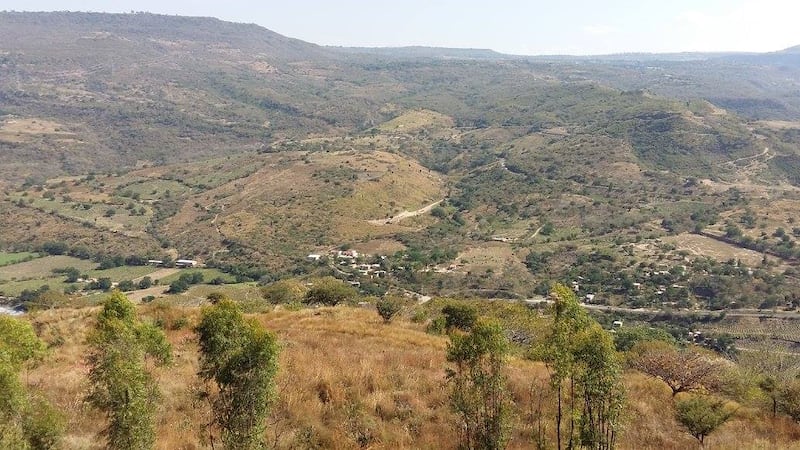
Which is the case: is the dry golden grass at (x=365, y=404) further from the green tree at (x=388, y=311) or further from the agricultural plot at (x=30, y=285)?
the agricultural plot at (x=30, y=285)

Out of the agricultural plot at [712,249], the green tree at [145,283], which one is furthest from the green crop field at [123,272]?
the agricultural plot at [712,249]

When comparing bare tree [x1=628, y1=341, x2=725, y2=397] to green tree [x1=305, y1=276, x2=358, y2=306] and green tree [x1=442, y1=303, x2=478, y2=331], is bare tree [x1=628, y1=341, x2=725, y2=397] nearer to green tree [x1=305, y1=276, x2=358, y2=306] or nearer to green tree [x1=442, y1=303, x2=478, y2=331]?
green tree [x1=442, y1=303, x2=478, y2=331]

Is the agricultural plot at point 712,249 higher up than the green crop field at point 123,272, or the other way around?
the agricultural plot at point 712,249

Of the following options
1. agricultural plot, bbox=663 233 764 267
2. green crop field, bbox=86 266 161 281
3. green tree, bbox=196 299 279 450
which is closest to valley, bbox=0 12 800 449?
agricultural plot, bbox=663 233 764 267

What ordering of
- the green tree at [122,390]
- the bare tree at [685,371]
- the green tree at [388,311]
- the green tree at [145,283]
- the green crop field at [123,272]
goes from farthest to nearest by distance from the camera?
the green crop field at [123,272] < the green tree at [145,283] < the green tree at [388,311] < the bare tree at [685,371] < the green tree at [122,390]

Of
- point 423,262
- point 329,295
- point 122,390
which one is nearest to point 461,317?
point 329,295

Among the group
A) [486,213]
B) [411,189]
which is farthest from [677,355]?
[411,189]
